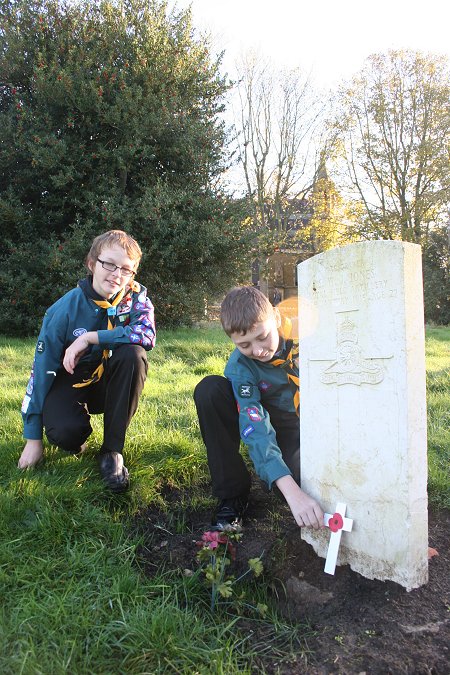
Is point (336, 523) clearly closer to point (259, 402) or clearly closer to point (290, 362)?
point (259, 402)

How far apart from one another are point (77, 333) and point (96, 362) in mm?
206

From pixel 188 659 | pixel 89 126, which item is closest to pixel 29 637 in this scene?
pixel 188 659

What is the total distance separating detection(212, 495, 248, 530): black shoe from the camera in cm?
220

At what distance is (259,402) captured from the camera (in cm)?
235

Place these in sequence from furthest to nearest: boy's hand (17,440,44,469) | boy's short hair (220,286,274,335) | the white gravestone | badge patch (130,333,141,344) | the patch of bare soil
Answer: badge patch (130,333,141,344) < boy's hand (17,440,44,469) < boy's short hair (220,286,274,335) < the white gravestone < the patch of bare soil

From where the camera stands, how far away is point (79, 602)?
165cm

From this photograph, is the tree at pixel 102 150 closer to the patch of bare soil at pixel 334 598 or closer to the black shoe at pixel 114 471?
the black shoe at pixel 114 471

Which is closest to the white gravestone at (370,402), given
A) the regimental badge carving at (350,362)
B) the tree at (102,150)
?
the regimental badge carving at (350,362)

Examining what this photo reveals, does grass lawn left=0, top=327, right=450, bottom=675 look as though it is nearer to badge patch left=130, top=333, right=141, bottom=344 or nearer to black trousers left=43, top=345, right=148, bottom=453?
black trousers left=43, top=345, right=148, bottom=453

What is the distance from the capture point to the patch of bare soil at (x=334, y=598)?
1.42m

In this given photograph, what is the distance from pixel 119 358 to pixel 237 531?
104cm

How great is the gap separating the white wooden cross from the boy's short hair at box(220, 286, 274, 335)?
2.81 feet

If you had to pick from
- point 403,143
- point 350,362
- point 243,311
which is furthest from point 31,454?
point 403,143

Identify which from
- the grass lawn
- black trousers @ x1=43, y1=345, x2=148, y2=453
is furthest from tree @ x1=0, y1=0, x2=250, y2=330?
the grass lawn
